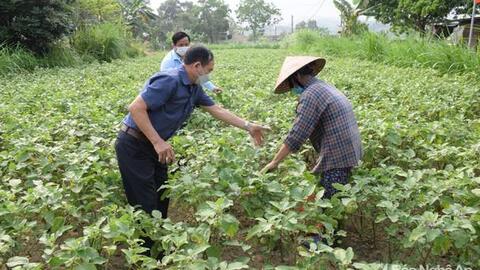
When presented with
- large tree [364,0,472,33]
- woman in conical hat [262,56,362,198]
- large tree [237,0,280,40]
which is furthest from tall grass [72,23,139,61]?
large tree [237,0,280,40]

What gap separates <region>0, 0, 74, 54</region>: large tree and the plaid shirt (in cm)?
1147

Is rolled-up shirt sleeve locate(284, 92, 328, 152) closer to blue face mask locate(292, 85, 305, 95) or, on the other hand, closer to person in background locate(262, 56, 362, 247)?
person in background locate(262, 56, 362, 247)

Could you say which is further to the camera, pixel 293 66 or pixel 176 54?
pixel 176 54

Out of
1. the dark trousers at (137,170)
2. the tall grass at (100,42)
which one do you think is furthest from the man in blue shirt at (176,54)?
the tall grass at (100,42)

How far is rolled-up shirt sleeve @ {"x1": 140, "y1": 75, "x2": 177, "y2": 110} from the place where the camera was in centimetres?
282

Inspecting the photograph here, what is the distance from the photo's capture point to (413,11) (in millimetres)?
20891

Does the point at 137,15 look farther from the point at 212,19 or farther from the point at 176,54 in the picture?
the point at 176,54

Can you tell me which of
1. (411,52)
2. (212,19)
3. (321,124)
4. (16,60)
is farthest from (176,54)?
(212,19)

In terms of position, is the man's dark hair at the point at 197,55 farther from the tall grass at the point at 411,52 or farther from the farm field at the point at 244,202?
the tall grass at the point at 411,52

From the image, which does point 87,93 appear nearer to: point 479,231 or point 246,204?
point 246,204

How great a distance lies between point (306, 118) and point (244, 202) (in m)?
0.68

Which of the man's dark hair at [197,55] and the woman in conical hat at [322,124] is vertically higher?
the man's dark hair at [197,55]

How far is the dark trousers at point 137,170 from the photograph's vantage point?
3.00 metres

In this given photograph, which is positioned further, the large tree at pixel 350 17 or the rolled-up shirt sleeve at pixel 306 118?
the large tree at pixel 350 17
